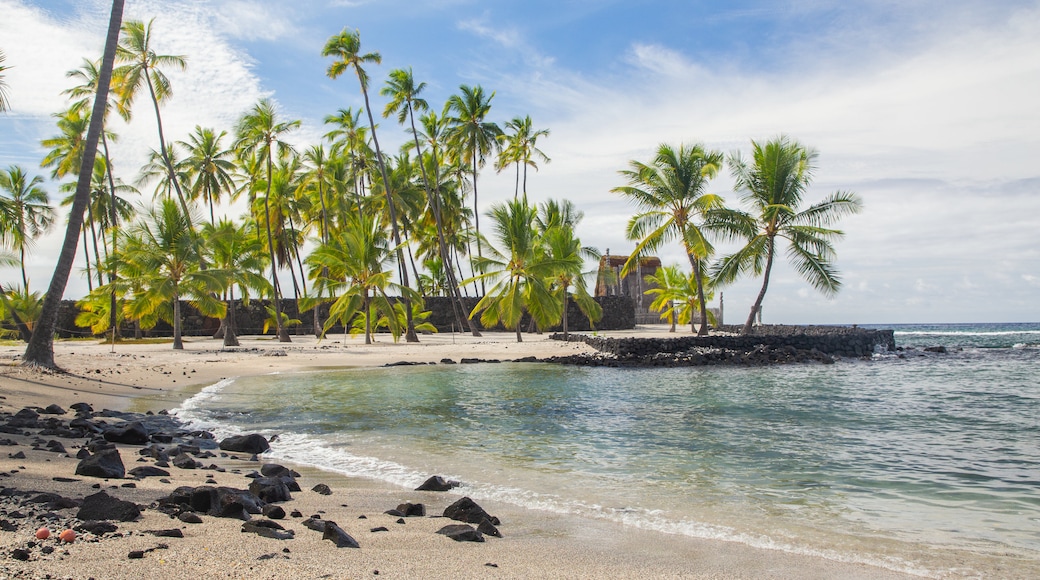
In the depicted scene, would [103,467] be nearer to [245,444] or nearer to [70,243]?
[245,444]

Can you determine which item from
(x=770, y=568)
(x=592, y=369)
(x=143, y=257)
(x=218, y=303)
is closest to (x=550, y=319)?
(x=592, y=369)

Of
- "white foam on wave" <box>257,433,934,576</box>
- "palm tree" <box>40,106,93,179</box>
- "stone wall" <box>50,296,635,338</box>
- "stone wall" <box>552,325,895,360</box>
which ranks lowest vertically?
"white foam on wave" <box>257,433,934,576</box>

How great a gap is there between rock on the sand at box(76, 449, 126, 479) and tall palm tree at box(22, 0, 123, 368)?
10.2 metres

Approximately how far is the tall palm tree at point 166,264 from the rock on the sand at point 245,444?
17241mm

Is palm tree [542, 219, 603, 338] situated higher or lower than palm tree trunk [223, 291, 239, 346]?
higher

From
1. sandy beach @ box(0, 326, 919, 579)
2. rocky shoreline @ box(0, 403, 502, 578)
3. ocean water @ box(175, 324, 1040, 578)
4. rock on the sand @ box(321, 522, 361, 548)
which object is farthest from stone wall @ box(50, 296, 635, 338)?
rock on the sand @ box(321, 522, 361, 548)

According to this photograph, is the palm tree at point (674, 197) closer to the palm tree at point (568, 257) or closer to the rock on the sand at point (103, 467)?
the palm tree at point (568, 257)

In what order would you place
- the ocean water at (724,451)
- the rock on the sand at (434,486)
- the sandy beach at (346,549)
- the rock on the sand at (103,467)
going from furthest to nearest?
1. the rock on the sand at (434,486)
2. the rock on the sand at (103,467)
3. the ocean water at (724,451)
4. the sandy beach at (346,549)

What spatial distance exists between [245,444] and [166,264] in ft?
62.4

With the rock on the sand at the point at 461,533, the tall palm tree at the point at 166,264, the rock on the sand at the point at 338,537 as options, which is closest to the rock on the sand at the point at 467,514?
the rock on the sand at the point at 461,533

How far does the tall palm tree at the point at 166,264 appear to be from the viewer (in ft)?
76.2

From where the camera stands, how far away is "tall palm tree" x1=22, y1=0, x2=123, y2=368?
530 inches

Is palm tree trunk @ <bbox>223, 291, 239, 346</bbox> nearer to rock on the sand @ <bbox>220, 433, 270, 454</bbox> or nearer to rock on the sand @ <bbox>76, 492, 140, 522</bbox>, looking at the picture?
rock on the sand @ <bbox>220, 433, 270, 454</bbox>

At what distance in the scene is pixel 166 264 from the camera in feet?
77.9
